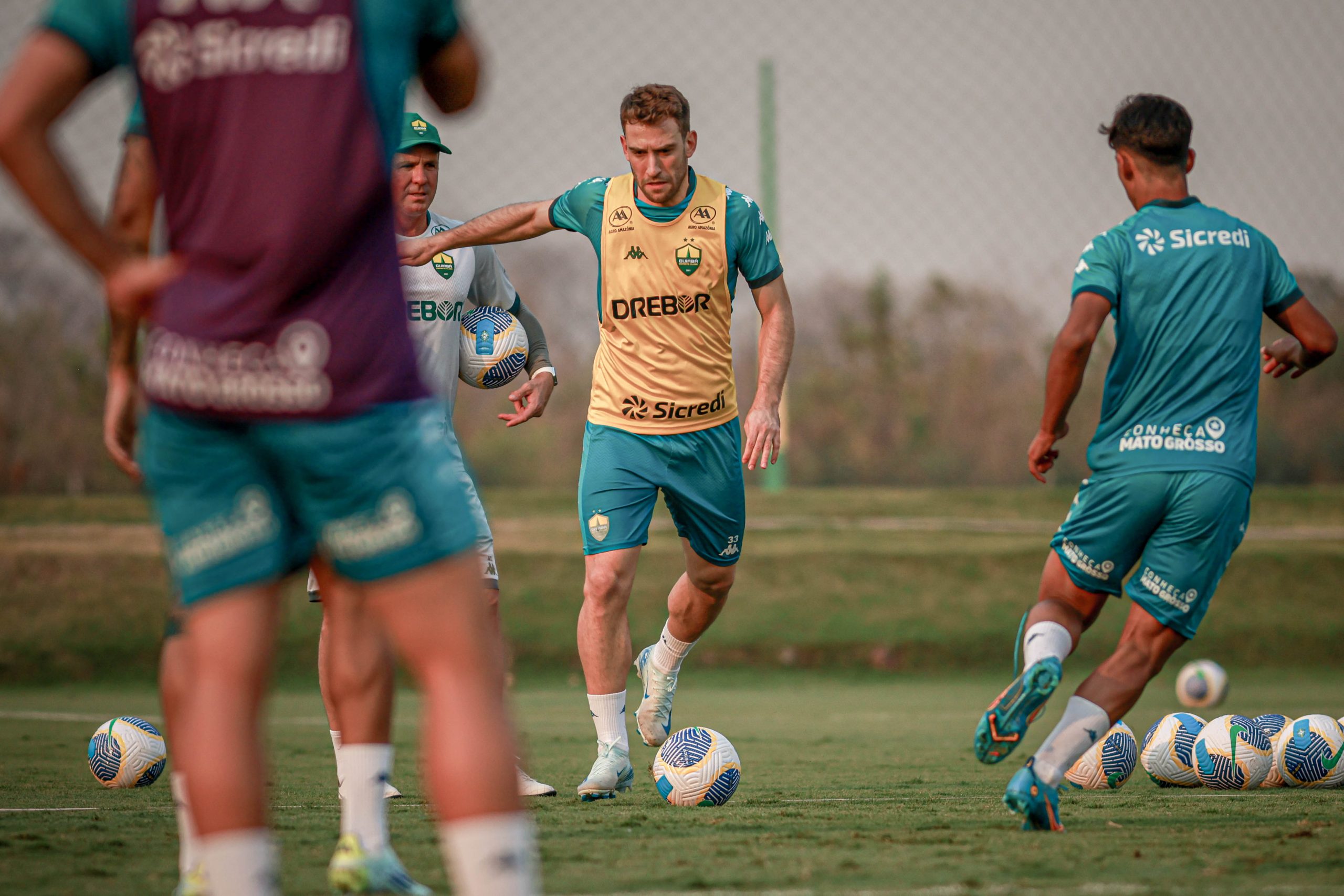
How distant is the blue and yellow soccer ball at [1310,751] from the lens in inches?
223

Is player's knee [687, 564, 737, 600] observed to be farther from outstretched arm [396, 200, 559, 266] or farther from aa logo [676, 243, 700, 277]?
outstretched arm [396, 200, 559, 266]

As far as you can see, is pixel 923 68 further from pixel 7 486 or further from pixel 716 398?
pixel 716 398

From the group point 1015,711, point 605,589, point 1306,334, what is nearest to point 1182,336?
point 1306,334

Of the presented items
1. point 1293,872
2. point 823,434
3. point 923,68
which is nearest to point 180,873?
point 1293,872

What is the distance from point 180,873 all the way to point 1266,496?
58.8 feet

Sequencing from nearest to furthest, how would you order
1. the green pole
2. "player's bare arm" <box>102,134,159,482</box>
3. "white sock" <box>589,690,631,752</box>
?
"player's bare arm" <box>102,134,159,482</box>
"white sock" <box>589,690,631,752</box>
the green pole

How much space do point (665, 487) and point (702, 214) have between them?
1174 mm

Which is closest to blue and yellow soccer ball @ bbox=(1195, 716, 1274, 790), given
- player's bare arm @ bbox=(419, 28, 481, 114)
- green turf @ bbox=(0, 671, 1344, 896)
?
green turf @ bbox=(0, 671, 1344, 896)

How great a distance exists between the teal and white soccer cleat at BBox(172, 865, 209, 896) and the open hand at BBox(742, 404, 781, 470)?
2793mm

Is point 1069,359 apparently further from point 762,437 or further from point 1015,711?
point 762,437

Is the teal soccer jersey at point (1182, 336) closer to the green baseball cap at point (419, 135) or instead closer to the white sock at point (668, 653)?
the white sock at point (668, 653)

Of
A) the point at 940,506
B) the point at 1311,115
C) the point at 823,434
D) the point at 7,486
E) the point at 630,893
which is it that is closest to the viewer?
the point at 630,893

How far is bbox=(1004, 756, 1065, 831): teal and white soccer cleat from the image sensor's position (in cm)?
426

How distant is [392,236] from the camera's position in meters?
2.52
